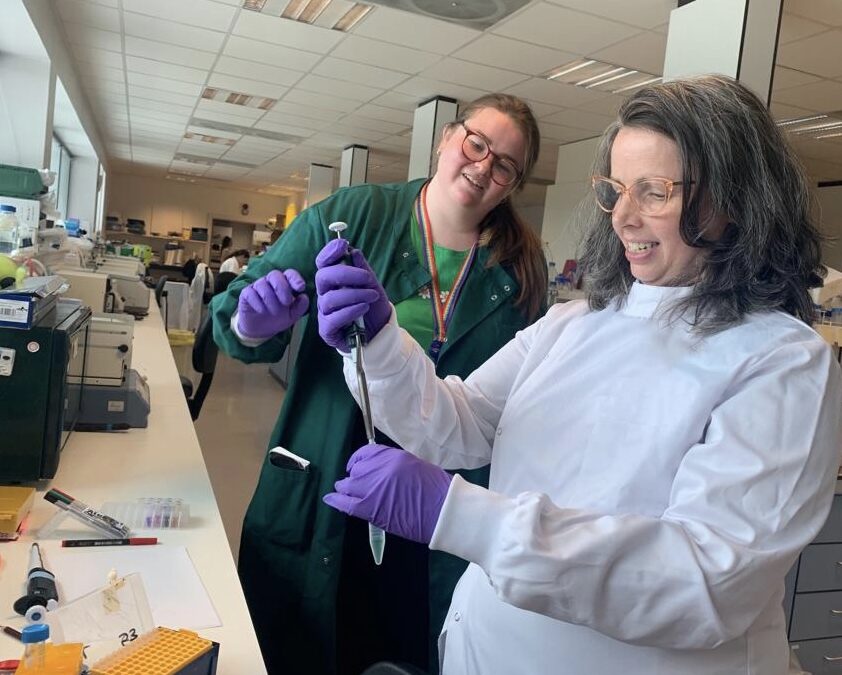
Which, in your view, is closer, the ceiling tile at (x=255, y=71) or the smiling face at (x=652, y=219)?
the smiling face at (x=652, y=219)

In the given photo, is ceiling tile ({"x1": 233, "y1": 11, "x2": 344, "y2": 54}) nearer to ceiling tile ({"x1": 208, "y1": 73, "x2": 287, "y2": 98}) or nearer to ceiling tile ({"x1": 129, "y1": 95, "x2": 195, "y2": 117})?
ceiling tile ({"x1": 208, "y1": 73, "x2": 287, "y2": 98})

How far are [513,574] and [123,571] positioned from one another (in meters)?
0.69

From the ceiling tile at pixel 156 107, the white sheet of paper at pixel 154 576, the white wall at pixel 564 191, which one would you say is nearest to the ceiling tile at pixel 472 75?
the white wall at pixel 564 191

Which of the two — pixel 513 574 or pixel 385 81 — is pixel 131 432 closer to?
pixel 513 574

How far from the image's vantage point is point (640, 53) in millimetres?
4363

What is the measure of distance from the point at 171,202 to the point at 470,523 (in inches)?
604

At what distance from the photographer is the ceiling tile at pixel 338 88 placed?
231 inches

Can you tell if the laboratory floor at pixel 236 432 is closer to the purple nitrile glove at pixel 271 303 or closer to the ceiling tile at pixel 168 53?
the purple nitrile glove at pixel 271 303

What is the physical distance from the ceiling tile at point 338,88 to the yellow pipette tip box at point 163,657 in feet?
18.2

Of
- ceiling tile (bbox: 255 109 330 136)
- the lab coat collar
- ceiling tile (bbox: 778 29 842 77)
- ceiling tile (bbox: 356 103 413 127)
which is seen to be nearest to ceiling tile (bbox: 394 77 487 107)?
ceiling tile (bbox: 356 103 413 127)

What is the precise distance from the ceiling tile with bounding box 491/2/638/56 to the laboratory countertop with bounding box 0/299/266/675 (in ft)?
9.82

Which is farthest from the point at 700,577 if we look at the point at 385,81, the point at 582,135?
the point at 582,135

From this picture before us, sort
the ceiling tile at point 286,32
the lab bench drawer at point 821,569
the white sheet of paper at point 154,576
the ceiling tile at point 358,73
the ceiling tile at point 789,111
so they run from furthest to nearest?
the ceiling tile at point 358,73 → the ceiling tile at point 789,111 → the ceiling tile at point 286,32 → the lab bench drawer at point 821,569 → the white sheet of paper at point 154,576

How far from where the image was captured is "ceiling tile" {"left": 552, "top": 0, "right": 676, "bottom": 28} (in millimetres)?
3611
